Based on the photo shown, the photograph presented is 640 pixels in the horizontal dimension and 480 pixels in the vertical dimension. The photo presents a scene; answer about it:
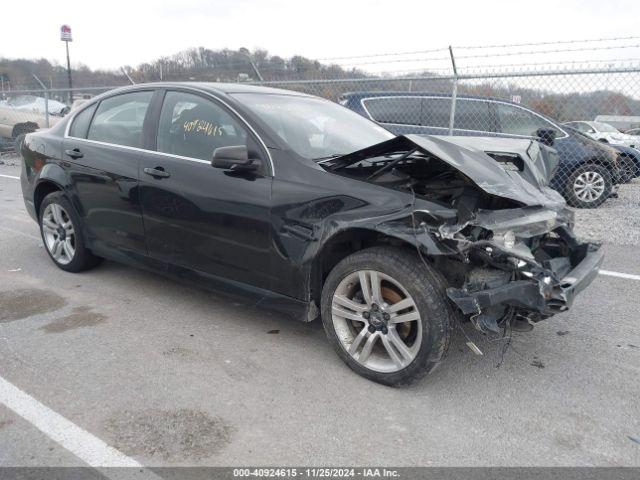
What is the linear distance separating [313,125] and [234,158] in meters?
0.85

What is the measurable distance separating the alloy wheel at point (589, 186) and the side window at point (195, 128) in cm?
666

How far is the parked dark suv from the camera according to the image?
823cm

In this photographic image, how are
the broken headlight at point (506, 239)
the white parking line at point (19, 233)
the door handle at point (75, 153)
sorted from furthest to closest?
the white parking line at point (19, 233), the door handle at point (75, 153), the broken headlight at point (506, 239)

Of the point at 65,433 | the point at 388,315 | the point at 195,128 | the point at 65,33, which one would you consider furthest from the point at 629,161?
the point at 65,33

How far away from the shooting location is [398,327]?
3.02 metres

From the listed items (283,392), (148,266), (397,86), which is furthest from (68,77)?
(283,392)

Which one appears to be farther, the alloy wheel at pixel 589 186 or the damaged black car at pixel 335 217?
the alloy wheel at pixel 589 186

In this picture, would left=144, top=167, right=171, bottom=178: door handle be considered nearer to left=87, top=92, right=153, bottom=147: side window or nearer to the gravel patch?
left=87, top=92, right=153, bottom=147: side window

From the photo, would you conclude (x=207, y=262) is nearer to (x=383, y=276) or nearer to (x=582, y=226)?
(x=383, y=276)

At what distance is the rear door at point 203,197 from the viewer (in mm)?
3340

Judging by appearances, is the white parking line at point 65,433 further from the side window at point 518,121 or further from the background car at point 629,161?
the background car at point 629,161

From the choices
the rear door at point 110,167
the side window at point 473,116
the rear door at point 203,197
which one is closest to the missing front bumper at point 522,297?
the rear door at point 203,197

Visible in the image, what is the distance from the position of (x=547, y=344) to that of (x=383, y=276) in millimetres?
1443

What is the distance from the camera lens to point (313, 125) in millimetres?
3820
